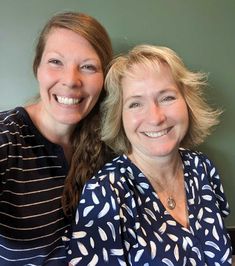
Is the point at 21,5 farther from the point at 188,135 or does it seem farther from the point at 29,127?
the point at 188,135

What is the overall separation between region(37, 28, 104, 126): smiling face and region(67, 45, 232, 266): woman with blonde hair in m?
0.07

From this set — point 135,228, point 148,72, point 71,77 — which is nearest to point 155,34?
point 148,72

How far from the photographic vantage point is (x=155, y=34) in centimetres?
139

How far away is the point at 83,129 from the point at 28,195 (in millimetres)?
345

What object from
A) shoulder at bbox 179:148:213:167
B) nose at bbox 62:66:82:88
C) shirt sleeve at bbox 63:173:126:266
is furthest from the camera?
shoulder at bbox 179:148:213:167

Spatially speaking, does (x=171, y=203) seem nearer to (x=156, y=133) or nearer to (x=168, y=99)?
(x=156, y=133)

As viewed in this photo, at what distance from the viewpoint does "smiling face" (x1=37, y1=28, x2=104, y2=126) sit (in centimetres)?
112

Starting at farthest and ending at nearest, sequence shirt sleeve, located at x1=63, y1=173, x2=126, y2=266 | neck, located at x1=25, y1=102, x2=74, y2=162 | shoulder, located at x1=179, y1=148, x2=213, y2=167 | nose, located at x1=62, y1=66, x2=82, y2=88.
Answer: shoulder, located at x1=179, y1=148, x2=213, y2=167
neck, located at x1=25, y1=102, x2=74, y2=162
nose, located at x1=62, y1=66, x2=82, y2=88
shirt sleeve, located at x1=63, y1=173, x2=126, y2=266

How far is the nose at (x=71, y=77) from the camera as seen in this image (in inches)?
43.5

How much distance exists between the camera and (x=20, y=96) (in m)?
1.35

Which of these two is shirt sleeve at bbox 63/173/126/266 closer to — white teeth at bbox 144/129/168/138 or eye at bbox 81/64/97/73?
white teeth at bbox 144/129/168/138

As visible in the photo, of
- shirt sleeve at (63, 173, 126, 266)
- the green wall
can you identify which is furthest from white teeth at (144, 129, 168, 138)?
the green wall

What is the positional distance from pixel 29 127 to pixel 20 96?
0.79 ft

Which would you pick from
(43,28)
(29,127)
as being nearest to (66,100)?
(29,127)
